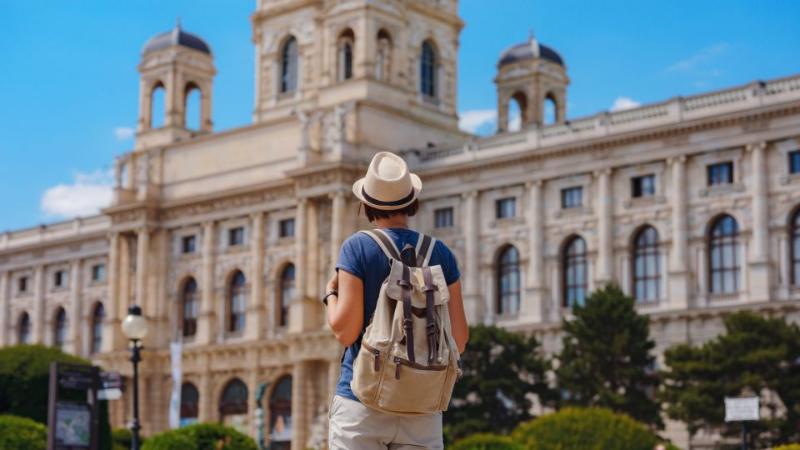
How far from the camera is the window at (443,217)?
196ft

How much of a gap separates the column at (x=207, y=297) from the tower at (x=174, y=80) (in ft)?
23.3

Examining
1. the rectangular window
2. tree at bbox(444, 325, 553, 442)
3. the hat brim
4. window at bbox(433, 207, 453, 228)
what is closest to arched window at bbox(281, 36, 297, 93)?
window at bbox(433, 207, 453, 228)

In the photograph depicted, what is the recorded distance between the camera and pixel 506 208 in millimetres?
57906

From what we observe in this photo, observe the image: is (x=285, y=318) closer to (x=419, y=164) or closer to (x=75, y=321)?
(x=419, y=164)

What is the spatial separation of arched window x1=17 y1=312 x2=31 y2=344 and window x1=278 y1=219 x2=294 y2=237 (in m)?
21.3

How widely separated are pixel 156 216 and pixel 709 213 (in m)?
29.5

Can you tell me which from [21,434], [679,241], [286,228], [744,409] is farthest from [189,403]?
[744,409]

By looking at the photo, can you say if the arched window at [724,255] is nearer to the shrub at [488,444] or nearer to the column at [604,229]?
the column at [604,229]

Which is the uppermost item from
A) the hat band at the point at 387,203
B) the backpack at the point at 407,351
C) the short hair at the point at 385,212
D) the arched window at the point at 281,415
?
the hat band at the point at 387,203

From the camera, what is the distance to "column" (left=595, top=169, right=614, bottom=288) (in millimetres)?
53388

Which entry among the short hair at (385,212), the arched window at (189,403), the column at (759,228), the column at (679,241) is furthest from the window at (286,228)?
the short hair at (385,212)

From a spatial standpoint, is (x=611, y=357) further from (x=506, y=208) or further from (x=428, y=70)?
(x=428, y=70)

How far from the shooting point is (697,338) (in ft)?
166

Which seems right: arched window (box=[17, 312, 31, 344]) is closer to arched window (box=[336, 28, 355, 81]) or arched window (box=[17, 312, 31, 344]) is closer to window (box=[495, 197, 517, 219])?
arched window (box=[336, 28, 355, 81])
